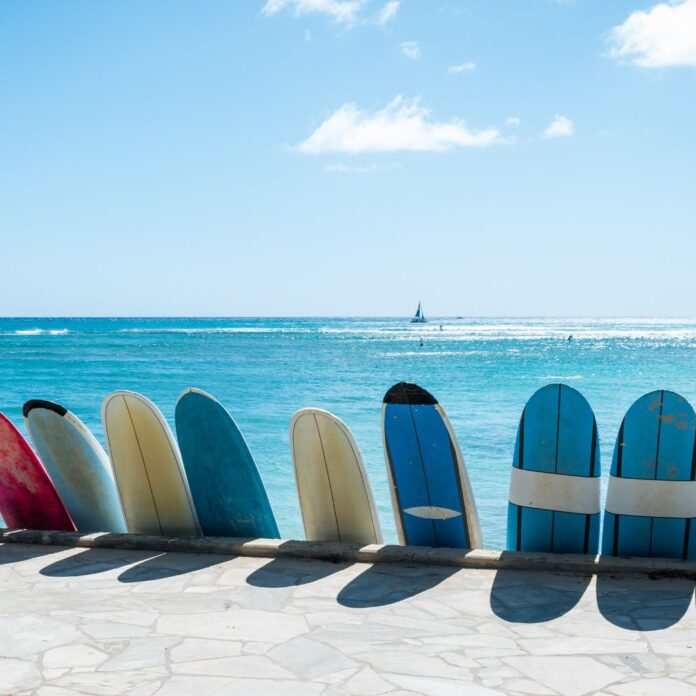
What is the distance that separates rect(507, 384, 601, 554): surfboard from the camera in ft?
12.0

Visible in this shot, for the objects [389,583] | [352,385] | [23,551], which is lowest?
[352,385]

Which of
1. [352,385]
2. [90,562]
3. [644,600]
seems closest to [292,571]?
[90,562]

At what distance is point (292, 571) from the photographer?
3.46 meters

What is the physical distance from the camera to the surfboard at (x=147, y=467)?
410cm

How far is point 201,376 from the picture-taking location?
84.4ft

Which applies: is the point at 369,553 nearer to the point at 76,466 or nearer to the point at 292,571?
the point at 292,571

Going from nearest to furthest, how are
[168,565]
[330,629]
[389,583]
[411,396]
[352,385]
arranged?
[330,629] < [389,583] < [168,565] < [411,396] < [352,385]

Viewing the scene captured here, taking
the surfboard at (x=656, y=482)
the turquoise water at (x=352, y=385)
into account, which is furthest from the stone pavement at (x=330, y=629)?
the turquoise water at (x=352, y=385)

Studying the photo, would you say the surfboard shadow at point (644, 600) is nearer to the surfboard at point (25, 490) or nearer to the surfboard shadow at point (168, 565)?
the surfboard shadow at point (168, 565)

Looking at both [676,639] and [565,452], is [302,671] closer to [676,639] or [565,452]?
[676,639]

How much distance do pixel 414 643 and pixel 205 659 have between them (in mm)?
704

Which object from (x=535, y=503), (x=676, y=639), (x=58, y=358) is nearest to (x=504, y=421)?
(x=535, y=503)

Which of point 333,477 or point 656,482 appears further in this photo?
point 333,477

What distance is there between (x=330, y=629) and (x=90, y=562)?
Result: 1443 millimetres
